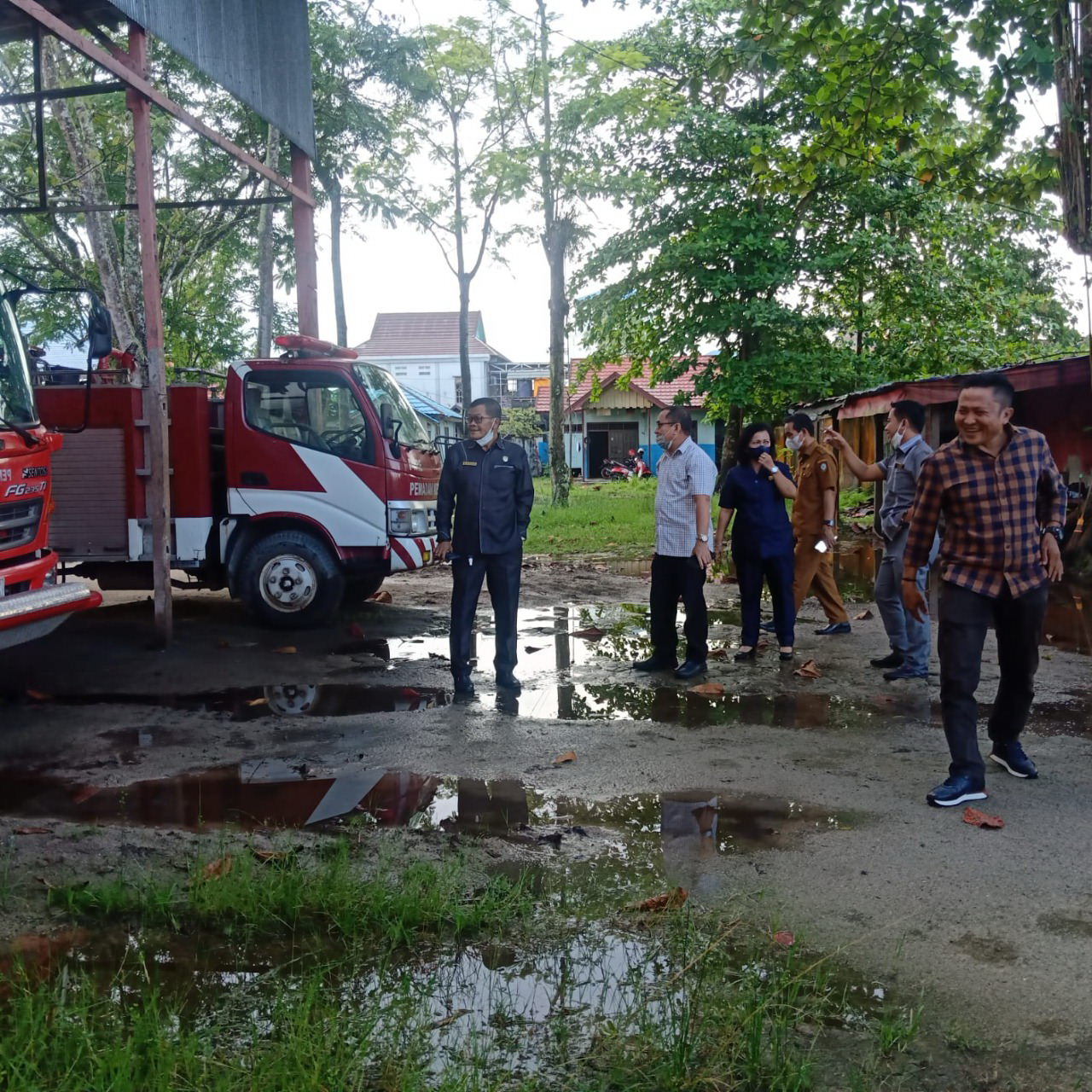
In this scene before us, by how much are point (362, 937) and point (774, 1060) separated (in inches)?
58.2

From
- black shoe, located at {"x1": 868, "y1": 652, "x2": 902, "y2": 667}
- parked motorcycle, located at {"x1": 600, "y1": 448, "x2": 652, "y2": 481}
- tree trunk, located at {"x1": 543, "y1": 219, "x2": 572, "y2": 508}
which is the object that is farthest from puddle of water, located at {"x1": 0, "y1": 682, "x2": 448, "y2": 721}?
parked motorcycle, located at {"x1": 600, "y1": 448, "x2": 652, "y2": 481}

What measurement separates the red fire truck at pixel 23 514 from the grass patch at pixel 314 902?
322 cm

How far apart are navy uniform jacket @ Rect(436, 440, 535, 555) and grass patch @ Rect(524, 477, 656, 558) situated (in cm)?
852

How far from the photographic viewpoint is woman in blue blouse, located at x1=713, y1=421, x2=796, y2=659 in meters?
8.42

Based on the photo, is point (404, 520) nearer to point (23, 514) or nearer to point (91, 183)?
point (23, 514)

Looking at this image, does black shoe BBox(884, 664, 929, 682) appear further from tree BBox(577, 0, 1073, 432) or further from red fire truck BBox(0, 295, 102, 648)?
tree BBox(577, 0, 1073, 432)

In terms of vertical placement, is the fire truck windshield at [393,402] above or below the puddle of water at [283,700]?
above

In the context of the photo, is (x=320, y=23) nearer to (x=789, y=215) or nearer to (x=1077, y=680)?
(x=789, y=215)

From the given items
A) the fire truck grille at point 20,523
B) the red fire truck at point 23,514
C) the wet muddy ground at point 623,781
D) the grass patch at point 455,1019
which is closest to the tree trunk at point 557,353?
the wet muddy ground at point 623,781

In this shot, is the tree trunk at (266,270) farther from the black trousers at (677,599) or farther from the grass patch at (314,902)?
the grass patch at (314,902)

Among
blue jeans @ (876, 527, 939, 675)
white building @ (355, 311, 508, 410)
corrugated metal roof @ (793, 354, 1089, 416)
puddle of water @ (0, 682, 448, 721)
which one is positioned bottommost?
puddle of water @ (0, 682, 448, 721)

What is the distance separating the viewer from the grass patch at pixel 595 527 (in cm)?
1703

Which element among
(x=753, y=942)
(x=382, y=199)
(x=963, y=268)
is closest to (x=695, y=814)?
(x=753, y=942)

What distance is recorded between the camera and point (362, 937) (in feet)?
12.1
